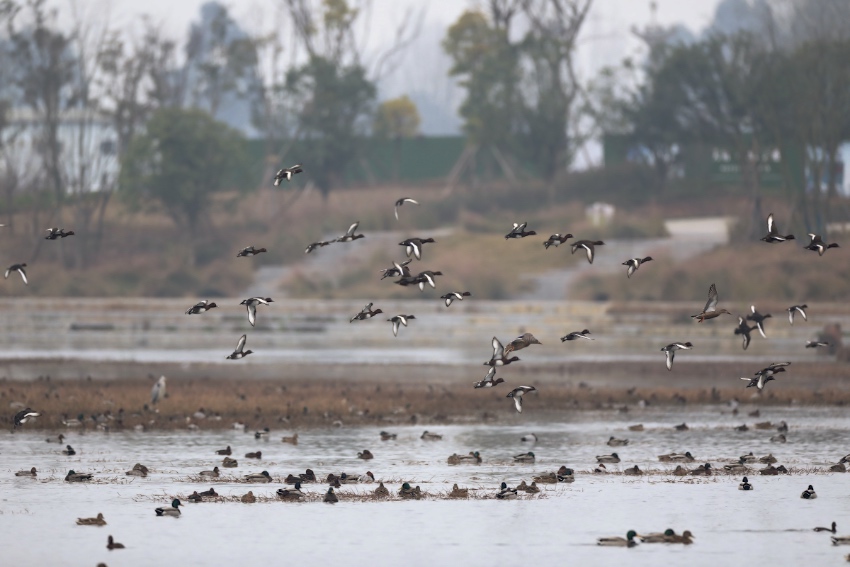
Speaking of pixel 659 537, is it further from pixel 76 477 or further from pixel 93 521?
pixel 76 477

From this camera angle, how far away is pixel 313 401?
38.8 m

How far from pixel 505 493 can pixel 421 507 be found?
1479 millimetres

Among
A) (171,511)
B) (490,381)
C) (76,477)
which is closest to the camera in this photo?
(171,511)

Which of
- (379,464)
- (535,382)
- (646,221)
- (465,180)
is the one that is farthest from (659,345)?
(465,180)

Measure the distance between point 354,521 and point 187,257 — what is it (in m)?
50.9

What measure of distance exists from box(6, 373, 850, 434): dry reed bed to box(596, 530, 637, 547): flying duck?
1430 cm

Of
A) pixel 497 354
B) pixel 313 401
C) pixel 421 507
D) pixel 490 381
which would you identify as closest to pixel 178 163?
pixel 313 401

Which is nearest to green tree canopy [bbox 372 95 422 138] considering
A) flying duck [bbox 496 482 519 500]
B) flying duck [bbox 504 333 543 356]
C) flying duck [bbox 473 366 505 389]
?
flying duck [bbox 473 366 505 389]

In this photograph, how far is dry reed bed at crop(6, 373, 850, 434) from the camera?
36062mm

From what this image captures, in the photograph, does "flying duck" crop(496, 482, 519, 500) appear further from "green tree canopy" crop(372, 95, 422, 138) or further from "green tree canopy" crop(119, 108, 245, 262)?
"green tree canopy" crop(372, 95, 422, 138)

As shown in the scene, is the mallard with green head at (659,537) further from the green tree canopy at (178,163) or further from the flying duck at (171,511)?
the green tree canopy at (178,163)

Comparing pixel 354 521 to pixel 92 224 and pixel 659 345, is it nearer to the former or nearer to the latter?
pixel 659 345

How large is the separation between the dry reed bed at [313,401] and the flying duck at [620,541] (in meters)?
14.3

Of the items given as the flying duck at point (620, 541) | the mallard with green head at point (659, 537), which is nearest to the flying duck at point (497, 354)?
the flying duck at point (620, 541)
